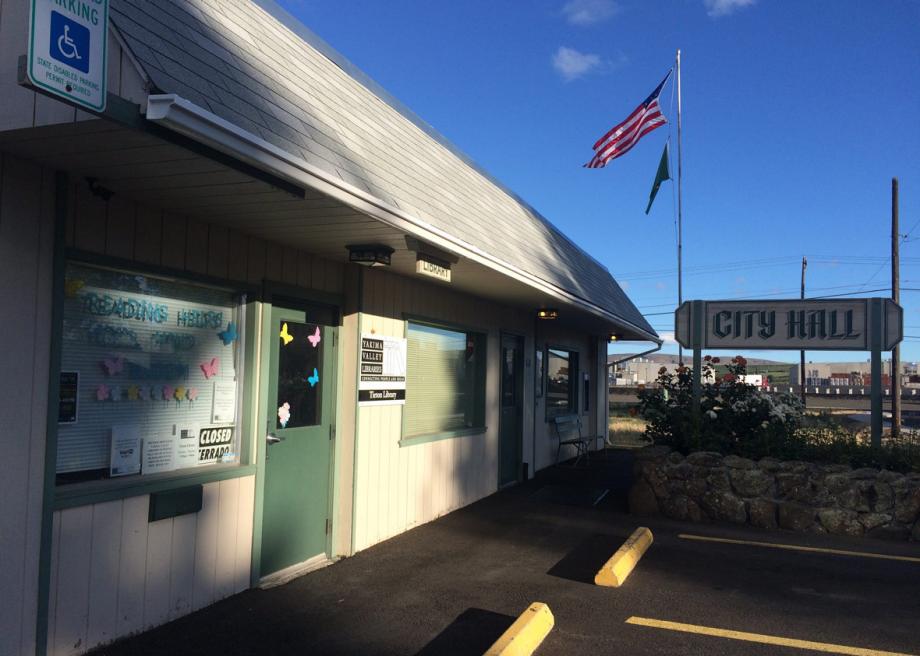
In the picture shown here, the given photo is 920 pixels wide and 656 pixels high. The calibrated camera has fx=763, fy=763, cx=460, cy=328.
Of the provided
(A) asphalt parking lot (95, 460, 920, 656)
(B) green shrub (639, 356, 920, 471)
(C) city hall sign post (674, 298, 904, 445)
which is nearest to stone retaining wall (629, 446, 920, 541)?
(A) asphalt parking lot (95, 460, 920, 656)

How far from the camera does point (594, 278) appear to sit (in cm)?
1368

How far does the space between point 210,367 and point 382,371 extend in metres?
2.25

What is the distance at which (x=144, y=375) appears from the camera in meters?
4.93

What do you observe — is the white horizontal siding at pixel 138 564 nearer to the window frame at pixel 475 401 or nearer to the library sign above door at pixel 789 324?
the window frame at pixel 475 401

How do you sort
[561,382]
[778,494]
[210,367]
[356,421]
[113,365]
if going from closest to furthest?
1. [113,365]
2. [210,367]
3. [356,421]
4. [778,494]
5. [561,382]

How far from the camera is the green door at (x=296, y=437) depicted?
604cm

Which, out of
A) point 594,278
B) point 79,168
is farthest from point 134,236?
point 594,278

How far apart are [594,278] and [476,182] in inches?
192

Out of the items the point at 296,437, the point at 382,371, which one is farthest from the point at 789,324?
the point at 296,437

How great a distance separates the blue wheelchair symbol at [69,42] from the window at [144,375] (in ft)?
5.09

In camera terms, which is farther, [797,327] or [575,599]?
[797,327]

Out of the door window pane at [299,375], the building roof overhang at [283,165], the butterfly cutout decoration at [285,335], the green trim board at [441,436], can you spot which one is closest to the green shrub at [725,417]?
the green trim board at [441,436]

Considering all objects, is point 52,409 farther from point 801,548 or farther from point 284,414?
point 801,548

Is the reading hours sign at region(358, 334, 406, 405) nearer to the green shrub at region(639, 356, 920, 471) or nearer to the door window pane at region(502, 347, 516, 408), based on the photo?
the door window pane at region(502, 347, 516, 408)
